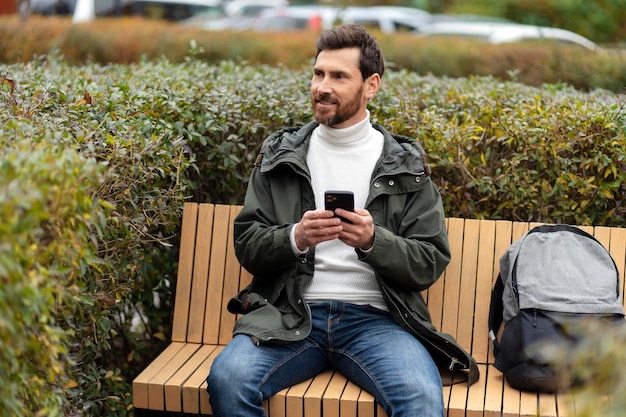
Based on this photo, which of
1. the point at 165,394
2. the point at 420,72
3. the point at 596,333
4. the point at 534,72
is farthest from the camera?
the point at 420,72

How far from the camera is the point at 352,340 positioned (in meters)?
3.74

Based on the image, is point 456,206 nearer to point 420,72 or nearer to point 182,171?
point 182,171

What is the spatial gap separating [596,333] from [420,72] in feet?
26.8

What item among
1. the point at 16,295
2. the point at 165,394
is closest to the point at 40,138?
the point at 16,295

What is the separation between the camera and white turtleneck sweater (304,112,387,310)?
384cm

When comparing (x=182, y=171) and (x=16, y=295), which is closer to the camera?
(x=16, y=295)

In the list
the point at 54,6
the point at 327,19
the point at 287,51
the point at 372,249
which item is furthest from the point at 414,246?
the point at 327,19

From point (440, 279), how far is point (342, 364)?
74 cm

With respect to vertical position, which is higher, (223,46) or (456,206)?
(223,46)

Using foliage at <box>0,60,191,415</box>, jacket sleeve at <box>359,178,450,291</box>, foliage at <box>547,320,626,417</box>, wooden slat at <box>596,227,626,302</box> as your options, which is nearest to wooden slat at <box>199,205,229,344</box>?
foliage at <box>0,60,191,415</box>

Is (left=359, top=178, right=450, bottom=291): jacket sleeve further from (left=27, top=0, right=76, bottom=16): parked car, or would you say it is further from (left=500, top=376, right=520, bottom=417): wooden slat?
(left=27, top=0, right=76, bottom=16): parked car

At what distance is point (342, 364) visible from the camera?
372cm

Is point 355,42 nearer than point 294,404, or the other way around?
point 294,404

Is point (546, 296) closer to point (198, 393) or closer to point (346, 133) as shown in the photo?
point (346, 133)
